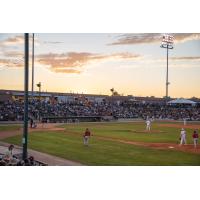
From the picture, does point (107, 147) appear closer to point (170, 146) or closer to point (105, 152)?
point (105, 152)

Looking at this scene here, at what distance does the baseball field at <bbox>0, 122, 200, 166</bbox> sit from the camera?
594 inches

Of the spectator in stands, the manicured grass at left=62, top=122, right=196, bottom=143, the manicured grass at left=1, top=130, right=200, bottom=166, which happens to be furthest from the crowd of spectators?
the spectator in stands

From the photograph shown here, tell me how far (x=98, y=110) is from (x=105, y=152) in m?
Answer: 12.2

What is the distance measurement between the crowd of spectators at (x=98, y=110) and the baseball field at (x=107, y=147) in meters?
0.92

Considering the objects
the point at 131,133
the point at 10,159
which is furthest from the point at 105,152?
the point at 131,133

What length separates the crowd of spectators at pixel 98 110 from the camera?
21.7 metres

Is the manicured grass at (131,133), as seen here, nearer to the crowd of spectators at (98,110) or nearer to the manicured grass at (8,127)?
the crowd of spectators at (98,110)

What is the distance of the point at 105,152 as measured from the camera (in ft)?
54.3

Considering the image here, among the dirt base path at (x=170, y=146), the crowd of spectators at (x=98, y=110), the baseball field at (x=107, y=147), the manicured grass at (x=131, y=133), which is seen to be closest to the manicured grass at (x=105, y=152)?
the baseball field at (x=107, y=147)

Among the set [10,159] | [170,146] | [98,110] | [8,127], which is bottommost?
[10,159]
